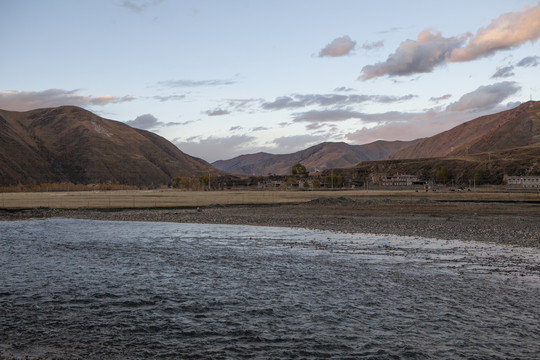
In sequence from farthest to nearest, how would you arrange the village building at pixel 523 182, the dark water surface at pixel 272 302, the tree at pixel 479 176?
the tree at pixel 479 176 → the village building at pixel 523 182 → the dark water surface at pixel 272 302

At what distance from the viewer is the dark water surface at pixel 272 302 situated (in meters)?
10.3

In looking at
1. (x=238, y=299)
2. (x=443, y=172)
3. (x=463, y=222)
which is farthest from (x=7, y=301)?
(x=443, y=172)

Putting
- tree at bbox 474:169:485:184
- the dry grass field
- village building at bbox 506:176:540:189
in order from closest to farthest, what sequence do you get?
the dry grass field, village building at bbox 506:176:540:189, tree at bbox 474:169:485:184

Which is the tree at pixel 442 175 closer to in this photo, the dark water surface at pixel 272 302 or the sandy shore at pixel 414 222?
the sandy shore at pixel 414 222

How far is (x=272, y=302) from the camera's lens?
553 inches

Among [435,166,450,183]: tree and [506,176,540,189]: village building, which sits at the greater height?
[435,166,450,183]: tree

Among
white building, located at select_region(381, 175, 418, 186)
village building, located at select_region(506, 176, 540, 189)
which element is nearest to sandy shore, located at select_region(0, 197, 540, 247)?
village building, located at select_region(506, 176, 540, 189)

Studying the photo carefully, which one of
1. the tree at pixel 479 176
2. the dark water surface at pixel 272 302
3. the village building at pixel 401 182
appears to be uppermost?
the tree at pixel 479 176

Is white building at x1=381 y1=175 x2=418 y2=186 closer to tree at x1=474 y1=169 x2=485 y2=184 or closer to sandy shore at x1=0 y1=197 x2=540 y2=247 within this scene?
tree at x1=474 y1=169 x2=485 y2=184

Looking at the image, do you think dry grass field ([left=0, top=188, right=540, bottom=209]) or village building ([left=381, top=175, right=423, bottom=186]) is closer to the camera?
dry grass field ([left=0, top=188, right=540, bottom=209])

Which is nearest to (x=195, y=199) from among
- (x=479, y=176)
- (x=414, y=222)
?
(x=414, y=222)

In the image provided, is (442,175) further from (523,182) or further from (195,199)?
→ (195,199)

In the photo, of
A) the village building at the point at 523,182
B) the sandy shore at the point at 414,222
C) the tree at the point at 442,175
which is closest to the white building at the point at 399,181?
the tree at the point at 442,175

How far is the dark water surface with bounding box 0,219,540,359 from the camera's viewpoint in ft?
33.9
